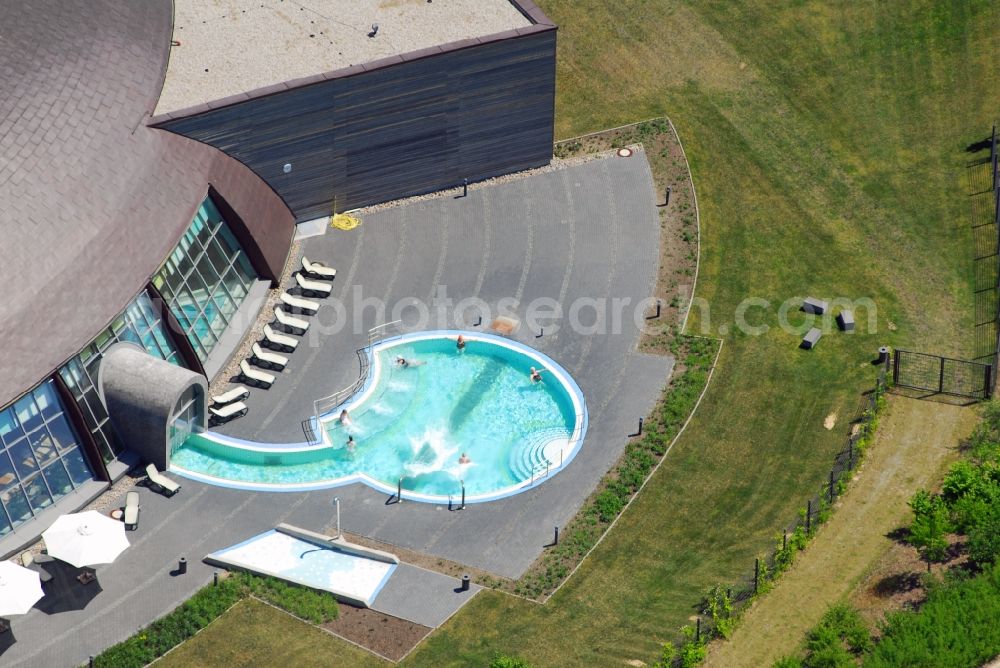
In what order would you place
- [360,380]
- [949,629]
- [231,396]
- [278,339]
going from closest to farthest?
[949,629] < [231,396] < [360,380] < [278,339]

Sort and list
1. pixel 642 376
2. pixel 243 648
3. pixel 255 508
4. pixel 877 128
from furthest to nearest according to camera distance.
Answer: pixel 877 128 < pixel 642 376 < pixel 255 508 < pixel 243 648

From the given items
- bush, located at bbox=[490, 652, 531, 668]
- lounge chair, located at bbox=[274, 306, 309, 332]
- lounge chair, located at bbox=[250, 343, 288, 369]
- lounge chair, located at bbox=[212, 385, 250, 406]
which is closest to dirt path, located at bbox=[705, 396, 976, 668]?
bush, located at bbox=[490, 652, 531, 668]

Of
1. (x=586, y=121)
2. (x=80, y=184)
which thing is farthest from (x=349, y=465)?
(x=586, y=121)

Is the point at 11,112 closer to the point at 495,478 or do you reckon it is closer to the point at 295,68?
→ the point at 295,68

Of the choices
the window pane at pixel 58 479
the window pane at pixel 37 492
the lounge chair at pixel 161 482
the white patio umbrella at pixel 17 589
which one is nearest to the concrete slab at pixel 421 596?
the lounge chair at pixel 161 482

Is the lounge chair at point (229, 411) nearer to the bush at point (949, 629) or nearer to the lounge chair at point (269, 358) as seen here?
the lounge chair at point (269, 358)

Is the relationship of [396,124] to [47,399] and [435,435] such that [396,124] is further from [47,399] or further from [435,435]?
[47,399]

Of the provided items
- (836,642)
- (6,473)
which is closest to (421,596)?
(836,642)
